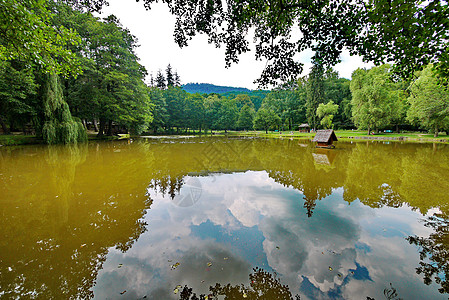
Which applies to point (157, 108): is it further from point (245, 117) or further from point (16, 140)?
point (245, 117)

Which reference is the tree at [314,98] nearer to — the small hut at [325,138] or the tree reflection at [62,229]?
the small hut at [325,138]

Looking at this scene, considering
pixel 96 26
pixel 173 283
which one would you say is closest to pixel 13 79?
pixel 96 26

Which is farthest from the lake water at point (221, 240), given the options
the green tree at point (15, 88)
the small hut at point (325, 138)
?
the green tree at point (15, 88)

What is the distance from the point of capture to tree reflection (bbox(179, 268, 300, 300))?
2219mm

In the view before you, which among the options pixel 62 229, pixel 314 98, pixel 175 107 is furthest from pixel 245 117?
pixel 62 229

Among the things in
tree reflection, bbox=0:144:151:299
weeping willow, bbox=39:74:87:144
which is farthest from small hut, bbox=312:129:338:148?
weeping willow, bbox=39:74:87:144

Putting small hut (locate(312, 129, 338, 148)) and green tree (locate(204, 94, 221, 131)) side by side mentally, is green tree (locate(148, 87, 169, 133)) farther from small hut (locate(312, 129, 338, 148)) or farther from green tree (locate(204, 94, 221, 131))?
small hut (locate(312, 129, 338, 148))

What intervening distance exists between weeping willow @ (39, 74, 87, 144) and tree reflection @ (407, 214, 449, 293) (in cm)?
2527

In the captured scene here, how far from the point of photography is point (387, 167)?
9.47 metres

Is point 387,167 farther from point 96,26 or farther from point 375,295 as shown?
point 96,26

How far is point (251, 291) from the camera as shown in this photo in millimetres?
2309

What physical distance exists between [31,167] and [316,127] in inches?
2297

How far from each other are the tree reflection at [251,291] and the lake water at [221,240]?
14 mm

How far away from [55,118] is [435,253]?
26.5m
